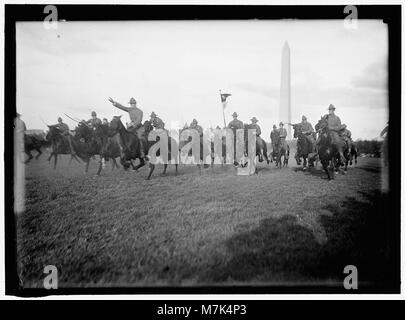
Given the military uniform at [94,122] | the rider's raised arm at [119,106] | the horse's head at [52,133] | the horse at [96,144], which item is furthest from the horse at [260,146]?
the horse's head at [52,133]

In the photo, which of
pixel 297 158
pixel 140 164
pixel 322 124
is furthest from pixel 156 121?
pixel 322 124

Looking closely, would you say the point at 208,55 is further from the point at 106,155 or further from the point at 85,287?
the point at 85,287

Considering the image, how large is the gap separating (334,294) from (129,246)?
2.32m

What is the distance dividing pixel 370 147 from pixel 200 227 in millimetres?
2114

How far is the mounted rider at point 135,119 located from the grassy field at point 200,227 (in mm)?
393

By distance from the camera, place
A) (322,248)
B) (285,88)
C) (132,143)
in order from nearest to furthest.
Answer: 1. (322,248)
2. (285,88)
3. (132,143)

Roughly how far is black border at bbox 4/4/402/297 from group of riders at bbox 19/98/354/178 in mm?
518

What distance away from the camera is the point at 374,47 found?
3.01 metres

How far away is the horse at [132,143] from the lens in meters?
3.15

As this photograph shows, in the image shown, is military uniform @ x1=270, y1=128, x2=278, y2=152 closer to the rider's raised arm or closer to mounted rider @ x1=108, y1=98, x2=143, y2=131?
mounted rider @ x1=108, y1=98, x2=143, y2=131

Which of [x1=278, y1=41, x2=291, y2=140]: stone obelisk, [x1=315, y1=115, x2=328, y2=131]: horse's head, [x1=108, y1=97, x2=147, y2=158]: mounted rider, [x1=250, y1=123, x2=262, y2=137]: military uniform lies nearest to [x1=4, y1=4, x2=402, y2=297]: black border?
[x1=278, y1=41, x2=291, y2=140]: stone obelisk

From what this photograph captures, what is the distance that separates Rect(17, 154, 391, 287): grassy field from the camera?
2934 mm

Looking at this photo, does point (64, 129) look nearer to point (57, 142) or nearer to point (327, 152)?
point (57, 142)

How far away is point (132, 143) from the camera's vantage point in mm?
3203
